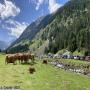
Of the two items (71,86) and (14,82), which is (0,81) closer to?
(14,82)

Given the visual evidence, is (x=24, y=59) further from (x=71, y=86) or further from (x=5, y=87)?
(x=5, y=87)

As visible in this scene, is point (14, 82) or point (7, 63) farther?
point (7, 63)

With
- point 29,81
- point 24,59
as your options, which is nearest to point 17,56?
point 24,59

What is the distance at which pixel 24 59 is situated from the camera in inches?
2195

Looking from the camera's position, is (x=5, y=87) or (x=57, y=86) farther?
(x=57, y=86)

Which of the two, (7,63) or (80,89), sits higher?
(7,63)

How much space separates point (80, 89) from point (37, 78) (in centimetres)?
653

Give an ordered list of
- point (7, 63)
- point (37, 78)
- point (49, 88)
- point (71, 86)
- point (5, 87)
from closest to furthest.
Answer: point (5, 87) < point (49, 88) < point (71, 86) < point (37, 78) < point (7, 63)

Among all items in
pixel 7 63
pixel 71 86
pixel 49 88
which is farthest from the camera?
pixel 7 63

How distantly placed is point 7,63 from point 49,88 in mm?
23670

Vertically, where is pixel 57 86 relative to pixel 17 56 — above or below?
below

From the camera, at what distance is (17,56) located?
54.6m

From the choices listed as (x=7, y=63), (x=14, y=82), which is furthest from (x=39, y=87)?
(x=7, y=63)

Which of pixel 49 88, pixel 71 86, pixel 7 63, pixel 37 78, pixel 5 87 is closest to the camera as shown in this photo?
pixel 5 87
